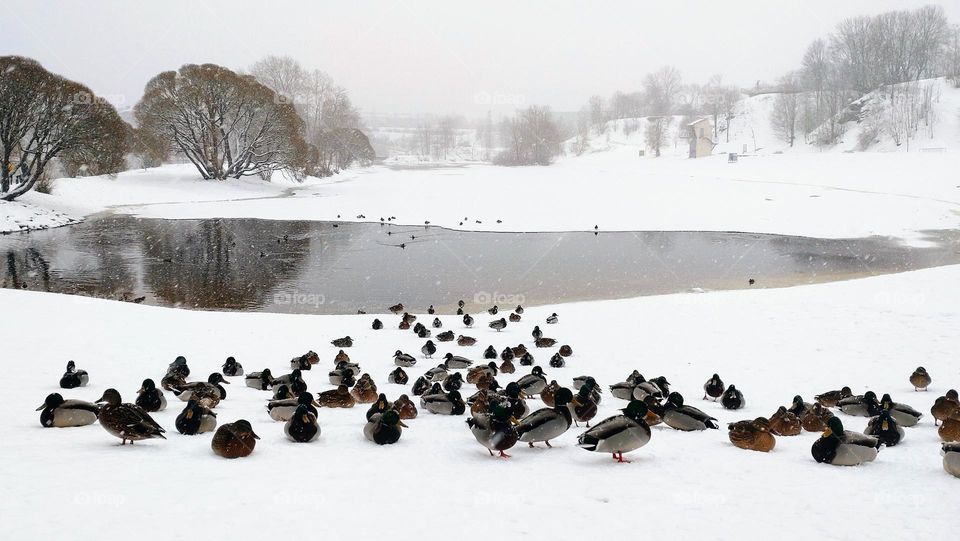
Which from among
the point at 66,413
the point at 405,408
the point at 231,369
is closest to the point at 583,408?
the point at 405,408

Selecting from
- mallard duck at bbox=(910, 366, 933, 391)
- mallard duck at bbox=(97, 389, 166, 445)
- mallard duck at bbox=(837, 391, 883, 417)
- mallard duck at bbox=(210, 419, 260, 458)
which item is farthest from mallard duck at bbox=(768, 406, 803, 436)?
mallard duck at bbox=(97, 389, 166, 445)

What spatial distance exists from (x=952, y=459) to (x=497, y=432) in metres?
3.67

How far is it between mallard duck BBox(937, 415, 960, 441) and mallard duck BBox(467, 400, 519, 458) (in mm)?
4301

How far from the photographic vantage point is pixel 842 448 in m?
5.47

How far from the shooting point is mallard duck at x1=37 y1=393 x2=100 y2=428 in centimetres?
625

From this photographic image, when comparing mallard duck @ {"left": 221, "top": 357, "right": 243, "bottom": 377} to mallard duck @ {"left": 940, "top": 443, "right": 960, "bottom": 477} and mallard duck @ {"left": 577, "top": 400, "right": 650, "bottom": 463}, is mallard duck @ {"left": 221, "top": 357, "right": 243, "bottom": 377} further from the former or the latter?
mallard duck @ {"left": 940, "top": 443, "right": 960, "bottom": 477}

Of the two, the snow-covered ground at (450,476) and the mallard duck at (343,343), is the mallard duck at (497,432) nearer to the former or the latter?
the snow-covered ground at (450,476)

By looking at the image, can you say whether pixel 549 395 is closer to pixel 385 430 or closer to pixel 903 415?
pixel 385 430

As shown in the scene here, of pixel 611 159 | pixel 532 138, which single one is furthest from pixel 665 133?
pixel 532 138

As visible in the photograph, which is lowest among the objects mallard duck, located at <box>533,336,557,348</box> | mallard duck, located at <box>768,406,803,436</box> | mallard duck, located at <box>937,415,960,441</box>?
mallard duck, located at <box>533,336,557,348</box>

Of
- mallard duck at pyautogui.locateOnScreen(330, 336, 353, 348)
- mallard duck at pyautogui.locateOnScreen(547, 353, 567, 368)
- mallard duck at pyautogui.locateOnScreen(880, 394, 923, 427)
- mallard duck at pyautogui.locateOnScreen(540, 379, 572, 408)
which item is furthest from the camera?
mallard duck at pyautogui.locateOnScreen(330, 336, 353, 348)

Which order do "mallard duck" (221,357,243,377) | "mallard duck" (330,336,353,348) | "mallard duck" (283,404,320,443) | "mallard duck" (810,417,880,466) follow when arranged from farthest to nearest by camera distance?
"mallard duck" (330,336,353,348)
"mallard duck" (221,357,243,377)
"mallard duck" (283,404,320,443)
"mallard duck" (810,417,880,466)

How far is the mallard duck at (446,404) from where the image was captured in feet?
25.1

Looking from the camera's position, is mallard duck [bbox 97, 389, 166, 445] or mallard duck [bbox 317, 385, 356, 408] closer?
mallard duck [bbox 97, 389, 166, 445]
